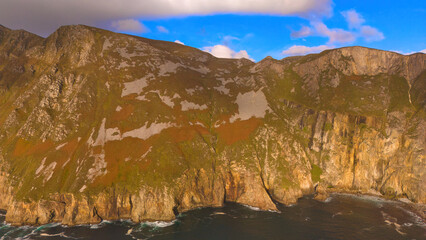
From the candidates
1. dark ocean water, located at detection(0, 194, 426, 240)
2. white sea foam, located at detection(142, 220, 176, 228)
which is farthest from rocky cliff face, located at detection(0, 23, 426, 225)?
dark ocean water, located at detection(0, 194, 426, 240)

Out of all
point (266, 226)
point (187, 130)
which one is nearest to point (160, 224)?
point (266, 226)

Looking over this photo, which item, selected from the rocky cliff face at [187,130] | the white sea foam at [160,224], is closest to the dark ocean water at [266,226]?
the white sea foam at [160,224]

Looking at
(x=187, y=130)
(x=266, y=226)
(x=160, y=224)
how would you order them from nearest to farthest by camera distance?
(x=266, y=226) → (x=160, y=224) → (x=187, y=130)

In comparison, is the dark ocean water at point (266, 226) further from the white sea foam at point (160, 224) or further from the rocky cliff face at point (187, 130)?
the rocky cliff face at point (187, 130)

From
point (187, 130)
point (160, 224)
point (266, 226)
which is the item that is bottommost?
point (266, 226)

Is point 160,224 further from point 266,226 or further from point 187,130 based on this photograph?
point 187,130

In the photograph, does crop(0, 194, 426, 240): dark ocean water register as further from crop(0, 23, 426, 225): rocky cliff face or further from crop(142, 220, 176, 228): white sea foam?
crop(0, 23, 426, 225): rocky cliff face
